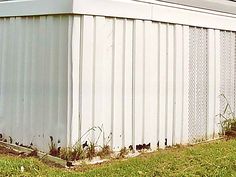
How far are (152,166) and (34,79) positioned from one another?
2137 millimetres

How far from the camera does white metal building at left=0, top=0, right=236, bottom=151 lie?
6562 mm

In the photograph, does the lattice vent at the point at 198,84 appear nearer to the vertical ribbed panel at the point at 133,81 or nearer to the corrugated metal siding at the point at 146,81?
the corrugated metal siding at the point at 146,81

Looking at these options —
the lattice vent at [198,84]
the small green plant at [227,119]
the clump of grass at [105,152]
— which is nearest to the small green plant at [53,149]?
the clump of grass at [105,152]

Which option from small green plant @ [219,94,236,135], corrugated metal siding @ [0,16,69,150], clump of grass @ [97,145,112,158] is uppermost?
corrugated metal siding @ [0,16,69,150]

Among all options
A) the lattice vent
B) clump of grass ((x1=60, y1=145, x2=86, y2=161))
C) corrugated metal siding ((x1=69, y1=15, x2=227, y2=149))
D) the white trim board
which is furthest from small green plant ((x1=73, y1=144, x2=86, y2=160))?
the lattice vent

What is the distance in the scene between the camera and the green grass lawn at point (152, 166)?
5871 millimetres

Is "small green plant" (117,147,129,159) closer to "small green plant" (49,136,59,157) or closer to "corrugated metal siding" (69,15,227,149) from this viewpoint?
"corrugated metal siding" (69,15,227,149)

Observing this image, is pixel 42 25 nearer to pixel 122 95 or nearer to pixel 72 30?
pixel 72 30

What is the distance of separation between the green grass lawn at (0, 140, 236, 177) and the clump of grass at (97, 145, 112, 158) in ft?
0.54

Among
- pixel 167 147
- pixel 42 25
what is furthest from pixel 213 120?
pixel 42 25

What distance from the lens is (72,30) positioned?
6.49 metres

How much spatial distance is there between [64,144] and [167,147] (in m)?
1.91

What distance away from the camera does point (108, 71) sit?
6.84 metres

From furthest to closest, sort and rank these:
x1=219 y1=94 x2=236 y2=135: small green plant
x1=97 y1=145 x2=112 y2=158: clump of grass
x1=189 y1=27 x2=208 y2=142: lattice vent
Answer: x1=219 y1=94 x2=236 y2=135: small green plant < x1=189 y1=27 x2=208 y2=142: lattice vent < x1=97 y1=145 x2=112 y2=158: clump of grass
